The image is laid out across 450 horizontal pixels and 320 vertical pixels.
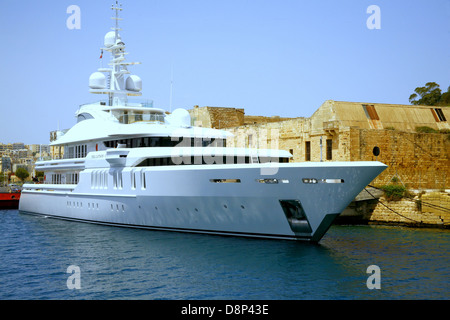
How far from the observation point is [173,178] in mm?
19125

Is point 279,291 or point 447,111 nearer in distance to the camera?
point 279,291

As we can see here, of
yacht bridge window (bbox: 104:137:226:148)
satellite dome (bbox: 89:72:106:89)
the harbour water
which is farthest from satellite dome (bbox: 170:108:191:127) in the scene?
satellite dome (bbox: 89:72:106:89)

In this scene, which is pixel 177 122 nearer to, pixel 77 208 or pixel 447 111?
pixel 77 208

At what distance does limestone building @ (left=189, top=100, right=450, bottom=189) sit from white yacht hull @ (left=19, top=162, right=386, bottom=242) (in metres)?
11.8

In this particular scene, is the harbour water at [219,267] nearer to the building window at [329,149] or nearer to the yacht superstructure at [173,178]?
the yacht superstructure at [173,178]

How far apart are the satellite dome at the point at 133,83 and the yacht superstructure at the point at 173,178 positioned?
0.06m

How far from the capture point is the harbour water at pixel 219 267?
39.7 feet

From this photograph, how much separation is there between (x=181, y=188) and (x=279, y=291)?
7.68 m

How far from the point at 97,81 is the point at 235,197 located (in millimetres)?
14052

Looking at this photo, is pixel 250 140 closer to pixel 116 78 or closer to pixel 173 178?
pixel 116 78

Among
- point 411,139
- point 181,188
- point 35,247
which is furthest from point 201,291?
point 411,139

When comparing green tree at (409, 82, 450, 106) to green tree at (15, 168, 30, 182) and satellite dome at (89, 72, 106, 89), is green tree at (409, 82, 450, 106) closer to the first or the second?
satellite dome at (89, 72, 106, 89)

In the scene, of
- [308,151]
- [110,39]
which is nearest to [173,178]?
[110,39]

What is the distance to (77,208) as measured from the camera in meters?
25.7
